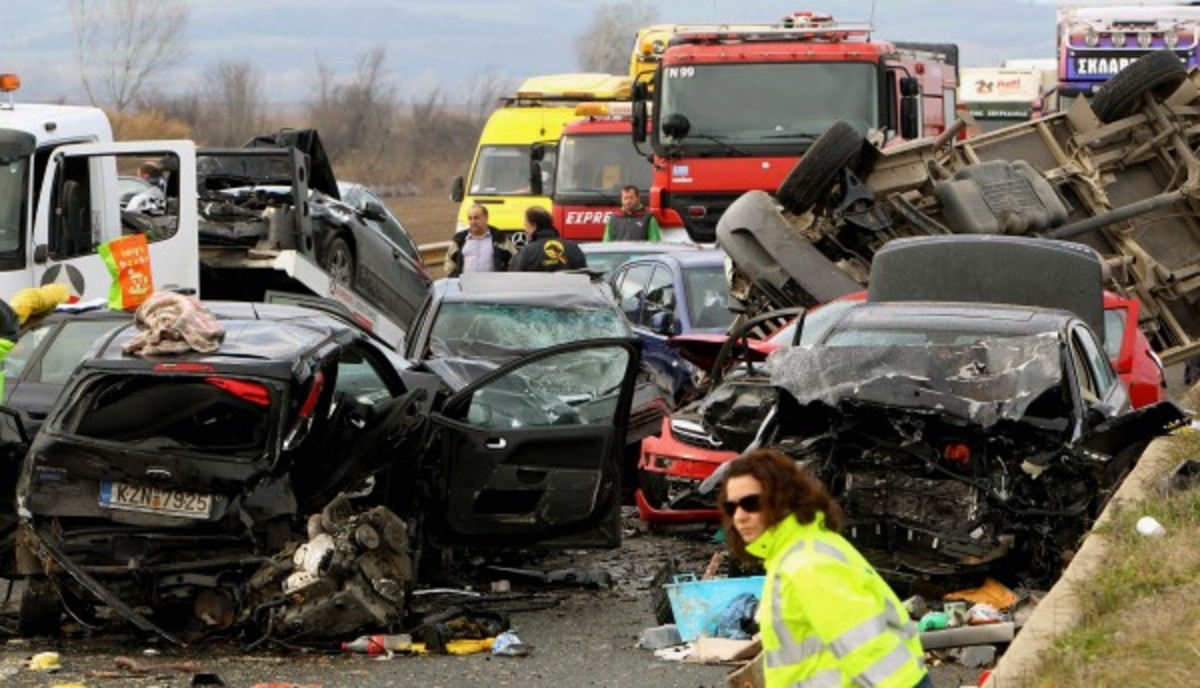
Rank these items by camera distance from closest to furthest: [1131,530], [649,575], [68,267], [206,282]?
[1131,530] → [649,575] → [68,267] → [206,282]

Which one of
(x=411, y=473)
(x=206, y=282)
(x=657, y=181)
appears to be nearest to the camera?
(x=411, y=473)

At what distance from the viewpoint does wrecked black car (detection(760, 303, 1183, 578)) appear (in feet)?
36.6

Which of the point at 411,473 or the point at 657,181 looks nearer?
the point at 411,473

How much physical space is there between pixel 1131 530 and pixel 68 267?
A: 9.20 m

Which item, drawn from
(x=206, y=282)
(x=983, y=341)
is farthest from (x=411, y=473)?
(x=206, y=282)

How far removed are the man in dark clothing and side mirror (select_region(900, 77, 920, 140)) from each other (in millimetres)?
4424

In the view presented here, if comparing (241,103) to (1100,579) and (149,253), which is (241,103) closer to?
(149,253)

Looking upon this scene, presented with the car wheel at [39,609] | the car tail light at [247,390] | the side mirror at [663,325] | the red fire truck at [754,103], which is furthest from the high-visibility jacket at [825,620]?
the red fire truck at [754,103]

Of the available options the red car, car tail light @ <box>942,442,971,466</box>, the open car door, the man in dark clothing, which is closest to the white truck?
the man in dark clothing

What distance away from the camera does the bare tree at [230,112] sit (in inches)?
4053

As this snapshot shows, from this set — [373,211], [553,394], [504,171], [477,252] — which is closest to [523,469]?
[553,394]

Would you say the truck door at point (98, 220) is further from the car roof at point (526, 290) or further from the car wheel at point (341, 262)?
the car roof at point (526, 290)

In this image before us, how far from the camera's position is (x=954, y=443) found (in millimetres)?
11297

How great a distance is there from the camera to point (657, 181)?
24.6 m
